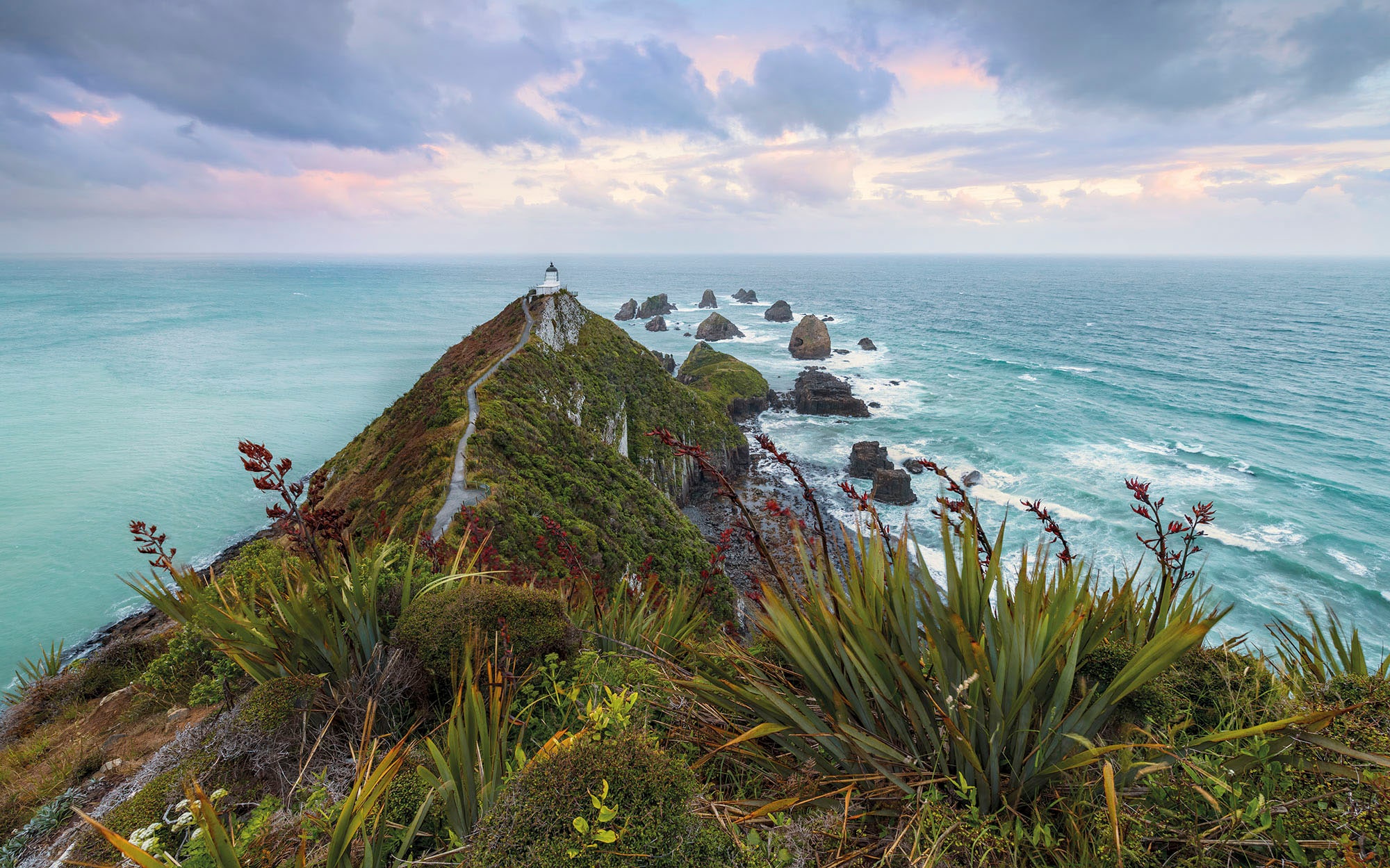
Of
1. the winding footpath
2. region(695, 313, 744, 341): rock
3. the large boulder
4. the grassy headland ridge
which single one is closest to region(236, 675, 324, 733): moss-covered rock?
the grassy headland ridge

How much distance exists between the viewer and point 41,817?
11.3 feet

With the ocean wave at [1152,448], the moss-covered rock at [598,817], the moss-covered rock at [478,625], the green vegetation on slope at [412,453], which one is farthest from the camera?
the ocean wave at [1152,448]

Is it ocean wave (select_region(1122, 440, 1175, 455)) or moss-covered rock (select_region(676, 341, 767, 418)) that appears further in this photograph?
moss-covered rock (select_region(676, 341, 767, 418))

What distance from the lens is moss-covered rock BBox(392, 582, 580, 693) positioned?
142 inches

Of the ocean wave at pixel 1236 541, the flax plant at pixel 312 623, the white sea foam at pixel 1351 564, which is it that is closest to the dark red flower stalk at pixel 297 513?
the flax plant at pixel 312 623

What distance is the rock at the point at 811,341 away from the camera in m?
69.1

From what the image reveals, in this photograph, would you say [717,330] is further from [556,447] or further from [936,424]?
[556,447]

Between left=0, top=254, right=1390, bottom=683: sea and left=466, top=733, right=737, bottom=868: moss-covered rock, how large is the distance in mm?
2237

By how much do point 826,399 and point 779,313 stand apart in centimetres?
5563

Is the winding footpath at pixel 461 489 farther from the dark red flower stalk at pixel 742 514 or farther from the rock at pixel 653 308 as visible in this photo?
the rock at pixel 653 308

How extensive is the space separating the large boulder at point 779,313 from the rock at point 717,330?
1779 cm

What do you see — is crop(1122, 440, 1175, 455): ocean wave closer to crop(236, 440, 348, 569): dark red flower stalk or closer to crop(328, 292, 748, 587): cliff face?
crop(328, 292, 748, 587): cliff face

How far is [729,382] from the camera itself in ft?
166

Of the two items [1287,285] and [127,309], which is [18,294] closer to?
[127,309]
